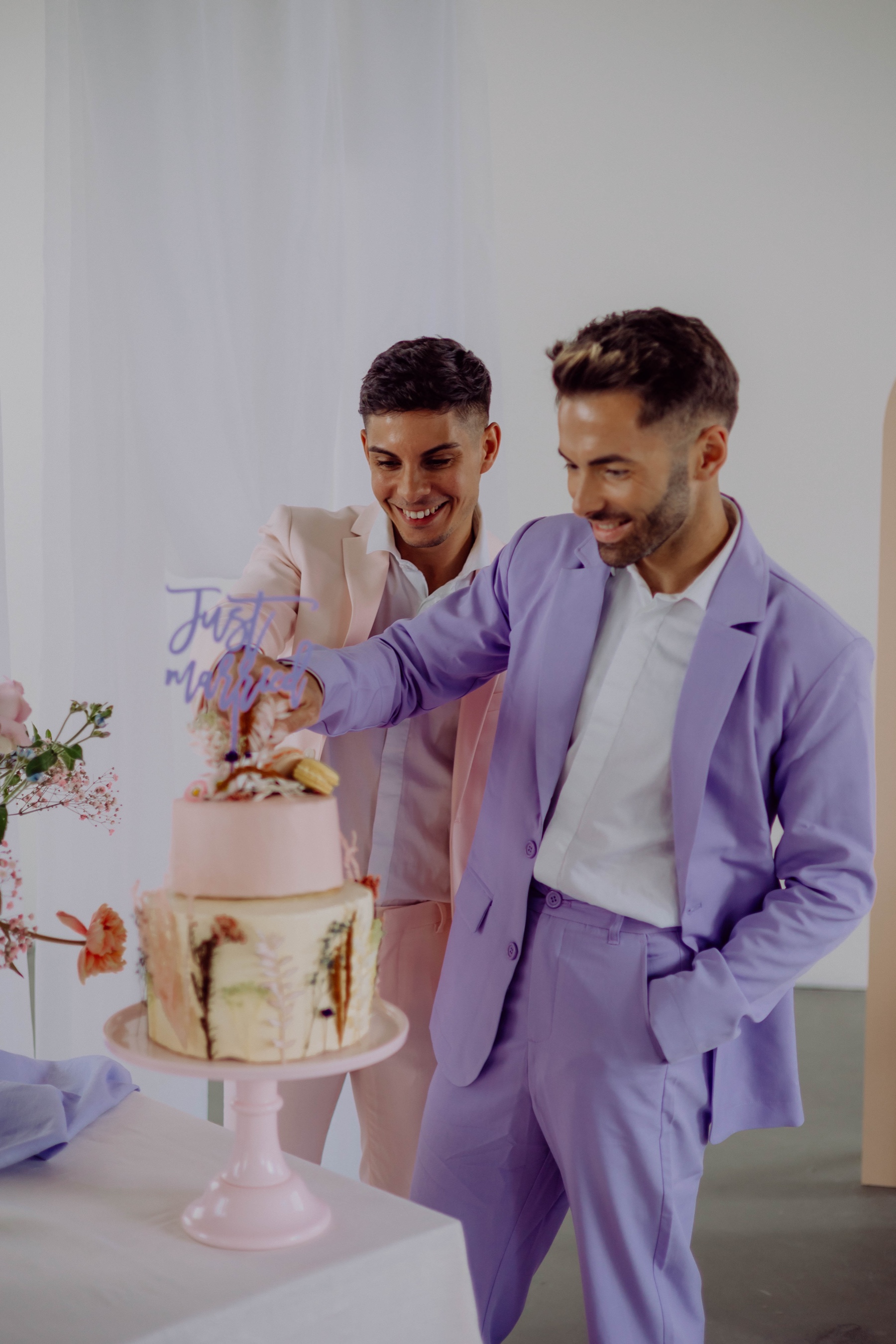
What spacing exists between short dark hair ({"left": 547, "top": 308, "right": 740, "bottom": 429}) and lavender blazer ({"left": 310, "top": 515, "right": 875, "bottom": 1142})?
9.4 inches

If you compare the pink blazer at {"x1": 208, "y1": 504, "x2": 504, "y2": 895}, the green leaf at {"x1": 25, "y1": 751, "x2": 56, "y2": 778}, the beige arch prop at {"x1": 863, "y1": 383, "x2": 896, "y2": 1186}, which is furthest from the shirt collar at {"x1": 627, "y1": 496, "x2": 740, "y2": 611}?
the beige arch prop at {"x1": 863, "y1": 383, "x2": 896, "y2": 1186}

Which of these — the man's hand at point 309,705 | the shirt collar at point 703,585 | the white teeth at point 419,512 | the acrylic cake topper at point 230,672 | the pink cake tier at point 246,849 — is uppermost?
the white teeth at point 419,512

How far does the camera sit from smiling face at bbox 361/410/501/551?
7.30 ft

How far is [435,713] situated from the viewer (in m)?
2.30

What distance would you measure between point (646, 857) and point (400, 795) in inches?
25.9

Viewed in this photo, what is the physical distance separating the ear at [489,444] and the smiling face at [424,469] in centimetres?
7

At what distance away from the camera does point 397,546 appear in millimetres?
2389

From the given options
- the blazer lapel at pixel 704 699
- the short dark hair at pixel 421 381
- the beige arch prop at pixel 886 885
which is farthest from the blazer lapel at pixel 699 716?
the beige arch prop at pixel 886 885

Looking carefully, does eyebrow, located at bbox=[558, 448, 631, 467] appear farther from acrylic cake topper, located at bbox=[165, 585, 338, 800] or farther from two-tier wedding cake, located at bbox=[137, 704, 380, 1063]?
two-tier wedding cake, located at bbox=[137, 704, 380, 1063]

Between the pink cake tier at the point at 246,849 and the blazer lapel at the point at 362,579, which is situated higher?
the blazer lapel at the point at 362,579

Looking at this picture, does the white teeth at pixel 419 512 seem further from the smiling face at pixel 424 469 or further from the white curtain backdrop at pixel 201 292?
the white curtain backdrop at pixel 201 292

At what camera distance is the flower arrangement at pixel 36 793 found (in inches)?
53.9

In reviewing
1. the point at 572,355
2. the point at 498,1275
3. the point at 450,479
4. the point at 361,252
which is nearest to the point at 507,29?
the point at 361,252

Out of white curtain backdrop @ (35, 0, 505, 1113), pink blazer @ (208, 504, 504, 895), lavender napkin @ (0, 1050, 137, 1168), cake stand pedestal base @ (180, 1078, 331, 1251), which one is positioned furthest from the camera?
white curtain backdrop @ (35, 0, 505, 1113)
